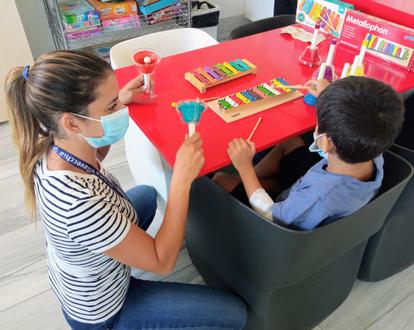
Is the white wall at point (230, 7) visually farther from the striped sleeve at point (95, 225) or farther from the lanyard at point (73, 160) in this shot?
the striped sleeve at point (95, 225)

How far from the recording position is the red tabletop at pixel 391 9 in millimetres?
1501

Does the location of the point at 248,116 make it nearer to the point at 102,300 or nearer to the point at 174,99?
the point at 174,99

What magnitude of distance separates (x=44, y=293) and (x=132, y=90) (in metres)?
0.90

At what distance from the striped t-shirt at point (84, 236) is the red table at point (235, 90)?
24 cm

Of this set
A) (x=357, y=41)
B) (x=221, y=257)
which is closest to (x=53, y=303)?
(x=221, y=257)

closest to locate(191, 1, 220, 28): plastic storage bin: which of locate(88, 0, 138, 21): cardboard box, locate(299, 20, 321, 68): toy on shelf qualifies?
locate(88, 0, 138, 21): cardboard box

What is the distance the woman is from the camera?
34.6 inches

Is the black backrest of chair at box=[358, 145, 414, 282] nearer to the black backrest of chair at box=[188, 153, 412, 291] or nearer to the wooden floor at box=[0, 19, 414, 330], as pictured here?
the wooden floor at box=[0, 19, 414, 330]

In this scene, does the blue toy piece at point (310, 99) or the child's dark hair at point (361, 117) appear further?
the blue toy piece at point (310, 99)

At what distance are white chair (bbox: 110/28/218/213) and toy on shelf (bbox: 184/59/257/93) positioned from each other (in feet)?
0.86

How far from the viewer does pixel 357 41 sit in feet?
5.07

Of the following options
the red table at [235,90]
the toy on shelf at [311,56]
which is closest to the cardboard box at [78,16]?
the red table at [235,90]

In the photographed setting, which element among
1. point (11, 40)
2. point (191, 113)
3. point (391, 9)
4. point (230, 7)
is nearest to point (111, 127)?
point (191, 113)

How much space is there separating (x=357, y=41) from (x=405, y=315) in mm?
1072
